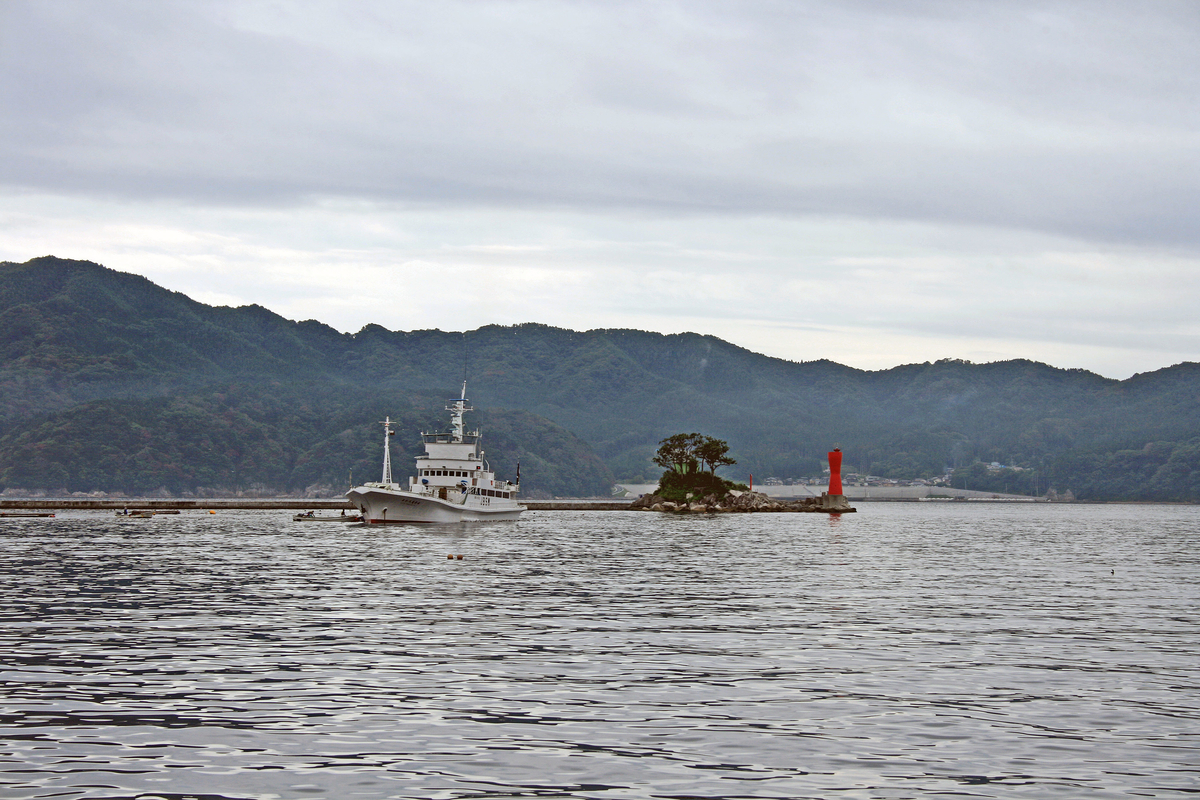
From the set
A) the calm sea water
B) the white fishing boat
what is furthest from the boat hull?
the calm sea water

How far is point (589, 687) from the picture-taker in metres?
25.7

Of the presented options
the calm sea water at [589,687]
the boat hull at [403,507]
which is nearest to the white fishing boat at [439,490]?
the boat hull at [403,507]

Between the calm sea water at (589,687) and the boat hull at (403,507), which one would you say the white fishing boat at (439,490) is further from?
the calm sea water at (589,687)

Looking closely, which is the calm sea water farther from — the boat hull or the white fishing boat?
the white fishing boat

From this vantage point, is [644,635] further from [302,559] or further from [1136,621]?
[302,559]

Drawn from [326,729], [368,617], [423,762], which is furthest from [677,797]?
[368,617]

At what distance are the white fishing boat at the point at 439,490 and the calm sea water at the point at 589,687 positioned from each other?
66037mm

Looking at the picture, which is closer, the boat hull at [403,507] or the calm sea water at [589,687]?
the calm sea water at [589,687]

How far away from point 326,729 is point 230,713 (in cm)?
266

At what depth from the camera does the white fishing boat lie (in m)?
122

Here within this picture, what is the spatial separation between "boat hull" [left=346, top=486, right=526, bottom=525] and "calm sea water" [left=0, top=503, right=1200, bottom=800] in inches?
2545

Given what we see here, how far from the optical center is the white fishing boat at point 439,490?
122500 mm

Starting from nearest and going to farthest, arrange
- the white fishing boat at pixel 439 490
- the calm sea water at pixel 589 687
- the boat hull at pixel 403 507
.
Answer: the calm sea water at pixel 589 687, the boat hull at pixel 403 507, the white fishing boat at pixel 439 490

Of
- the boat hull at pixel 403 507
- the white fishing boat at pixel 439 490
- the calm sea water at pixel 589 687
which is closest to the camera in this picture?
the calm sea water at pixel 589 687
